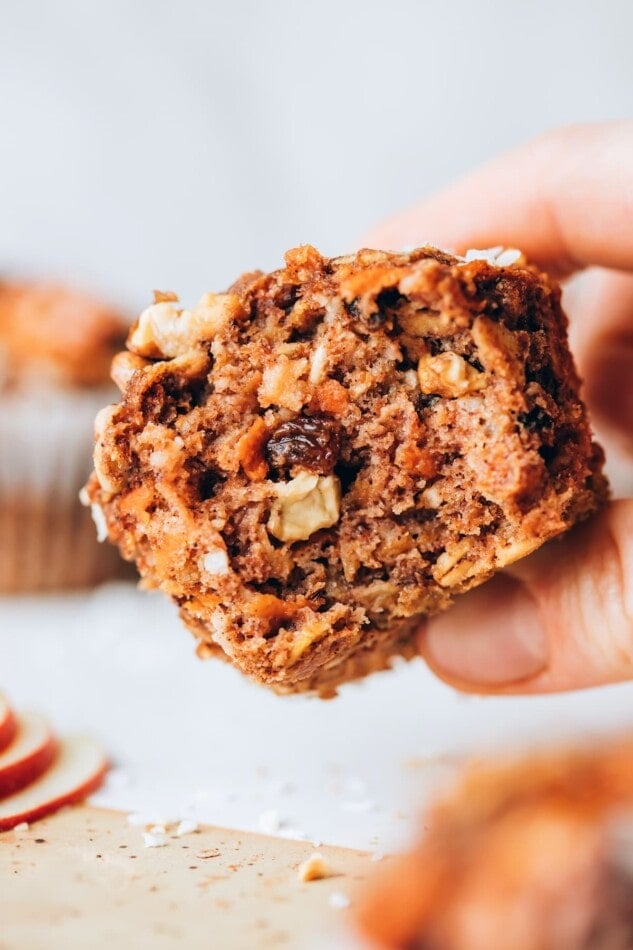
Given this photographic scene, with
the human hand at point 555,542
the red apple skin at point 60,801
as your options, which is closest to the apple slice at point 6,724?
the red apple skin at point 60,801

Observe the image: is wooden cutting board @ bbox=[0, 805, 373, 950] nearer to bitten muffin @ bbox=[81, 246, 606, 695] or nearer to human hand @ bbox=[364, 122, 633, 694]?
bitten muffin @ bbox=[81, 246, 606, 695]

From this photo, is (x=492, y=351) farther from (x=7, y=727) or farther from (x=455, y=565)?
(x=7, y=727)

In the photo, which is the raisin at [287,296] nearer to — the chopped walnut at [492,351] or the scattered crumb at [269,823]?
the chopped walnut at [492,351]

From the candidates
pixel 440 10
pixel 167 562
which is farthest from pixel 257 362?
pixel 440 10

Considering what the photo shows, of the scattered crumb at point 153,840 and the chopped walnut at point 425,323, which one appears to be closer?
the chopped walnut at point 425,323

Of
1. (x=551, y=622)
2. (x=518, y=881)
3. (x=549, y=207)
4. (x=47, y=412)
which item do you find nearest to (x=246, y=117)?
(x=47, y=412)

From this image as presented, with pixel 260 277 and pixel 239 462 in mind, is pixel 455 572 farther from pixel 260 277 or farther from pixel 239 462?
pixel 260 277
